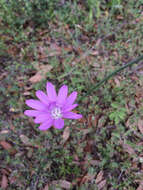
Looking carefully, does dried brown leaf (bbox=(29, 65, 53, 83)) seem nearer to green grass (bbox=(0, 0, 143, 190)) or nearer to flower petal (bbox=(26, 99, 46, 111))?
green grass (bbox=(0, 0, 143, 190))

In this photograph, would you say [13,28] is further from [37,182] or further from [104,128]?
[37,182]

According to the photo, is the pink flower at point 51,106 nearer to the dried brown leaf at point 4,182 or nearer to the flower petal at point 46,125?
the flower petal at point 46,125

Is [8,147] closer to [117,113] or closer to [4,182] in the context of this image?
[4,182]

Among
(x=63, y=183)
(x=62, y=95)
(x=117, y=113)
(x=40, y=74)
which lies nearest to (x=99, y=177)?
(x=63, y=183)

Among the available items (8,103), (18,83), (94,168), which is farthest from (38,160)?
(18,83)

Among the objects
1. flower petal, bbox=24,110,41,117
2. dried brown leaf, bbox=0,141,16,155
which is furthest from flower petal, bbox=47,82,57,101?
dried brown leaf, bbox=0,141,16,155

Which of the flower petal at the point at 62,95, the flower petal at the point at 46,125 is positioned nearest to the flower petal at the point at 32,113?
the flower petal at the point at 46,125
